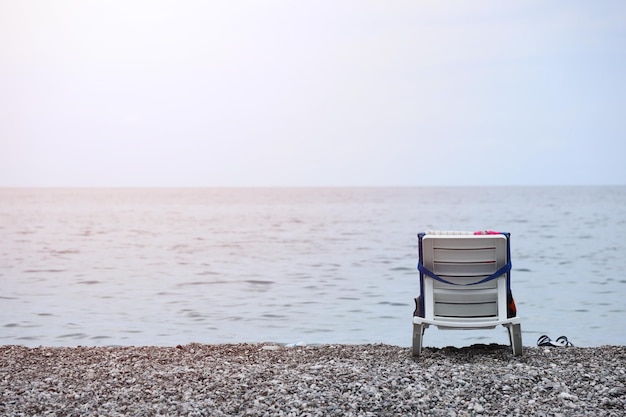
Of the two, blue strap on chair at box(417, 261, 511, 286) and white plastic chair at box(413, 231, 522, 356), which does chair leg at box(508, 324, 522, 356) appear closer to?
white plastic chair at box(413, 231, 522, 356)

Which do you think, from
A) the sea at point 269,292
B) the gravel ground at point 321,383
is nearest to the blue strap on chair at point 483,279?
the gravel ground at point 321,383

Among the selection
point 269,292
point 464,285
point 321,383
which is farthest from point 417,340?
point 269,292

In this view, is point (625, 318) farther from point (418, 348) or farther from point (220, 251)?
point (220, 251)

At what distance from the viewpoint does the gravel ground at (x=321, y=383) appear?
5.04m

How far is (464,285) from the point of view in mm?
6492

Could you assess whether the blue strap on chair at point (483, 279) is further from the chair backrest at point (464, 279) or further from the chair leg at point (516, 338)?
the chair leg at point (516, 338)

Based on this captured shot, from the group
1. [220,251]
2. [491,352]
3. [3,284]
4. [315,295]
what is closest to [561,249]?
[220,251]

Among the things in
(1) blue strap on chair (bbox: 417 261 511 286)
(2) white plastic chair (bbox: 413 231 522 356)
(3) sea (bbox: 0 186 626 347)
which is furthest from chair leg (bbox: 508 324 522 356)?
(3) sea (bbox: 0 186 626 347)

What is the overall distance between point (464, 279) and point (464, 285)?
0.05 meters

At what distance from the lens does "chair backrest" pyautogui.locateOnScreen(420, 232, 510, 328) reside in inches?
253

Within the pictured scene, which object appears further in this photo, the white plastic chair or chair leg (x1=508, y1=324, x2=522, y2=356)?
chair leg (x1=508, y1=324, x2=522, y2=356)

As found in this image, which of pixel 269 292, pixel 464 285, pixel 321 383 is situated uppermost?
pixel 464 285

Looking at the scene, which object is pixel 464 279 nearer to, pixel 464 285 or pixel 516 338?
pixel 464 285

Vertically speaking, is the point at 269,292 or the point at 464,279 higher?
the point at 464,279
